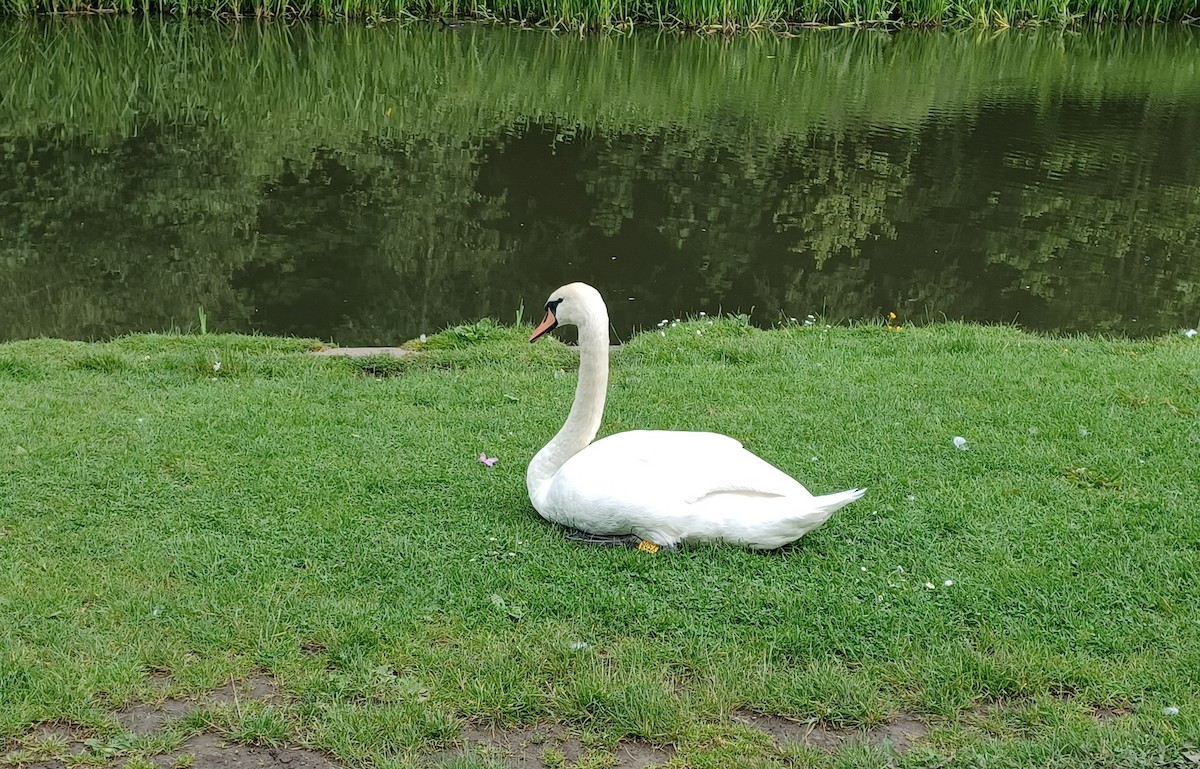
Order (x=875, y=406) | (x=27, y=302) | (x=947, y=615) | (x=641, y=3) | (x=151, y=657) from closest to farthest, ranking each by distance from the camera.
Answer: (x=151, y=657), (x=947, y=615), (x=875, y=406), (x=27, y=302), (x=641, y=3)

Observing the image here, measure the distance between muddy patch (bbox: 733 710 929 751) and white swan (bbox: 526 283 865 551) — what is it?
86cm

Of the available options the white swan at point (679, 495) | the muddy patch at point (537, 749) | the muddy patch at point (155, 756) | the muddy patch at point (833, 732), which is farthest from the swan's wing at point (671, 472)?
the muddy patch at point (155, 756)

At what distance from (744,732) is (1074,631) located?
1.30 metres

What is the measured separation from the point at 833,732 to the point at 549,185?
33.3 feet

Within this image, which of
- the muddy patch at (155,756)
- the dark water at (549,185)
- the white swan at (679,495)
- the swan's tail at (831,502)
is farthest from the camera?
the dark water at (549,185)

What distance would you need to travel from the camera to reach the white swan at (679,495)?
427 cm

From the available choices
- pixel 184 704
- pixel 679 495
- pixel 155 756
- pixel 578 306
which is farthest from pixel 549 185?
pixel 155 756

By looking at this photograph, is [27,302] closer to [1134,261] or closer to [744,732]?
[744,732]

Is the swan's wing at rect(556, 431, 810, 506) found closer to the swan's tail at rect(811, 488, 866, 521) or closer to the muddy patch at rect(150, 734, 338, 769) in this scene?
the swan's tail at rect(811, 488, 866, 521)

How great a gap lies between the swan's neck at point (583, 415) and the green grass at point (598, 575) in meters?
0.22

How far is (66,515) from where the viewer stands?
4633 mm

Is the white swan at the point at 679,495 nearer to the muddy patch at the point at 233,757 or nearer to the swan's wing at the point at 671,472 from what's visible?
the swan's wing at the point at 671,472

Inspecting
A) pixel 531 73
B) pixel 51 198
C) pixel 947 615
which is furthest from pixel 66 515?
pixel 531 73

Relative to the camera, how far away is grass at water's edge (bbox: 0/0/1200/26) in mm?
21984
